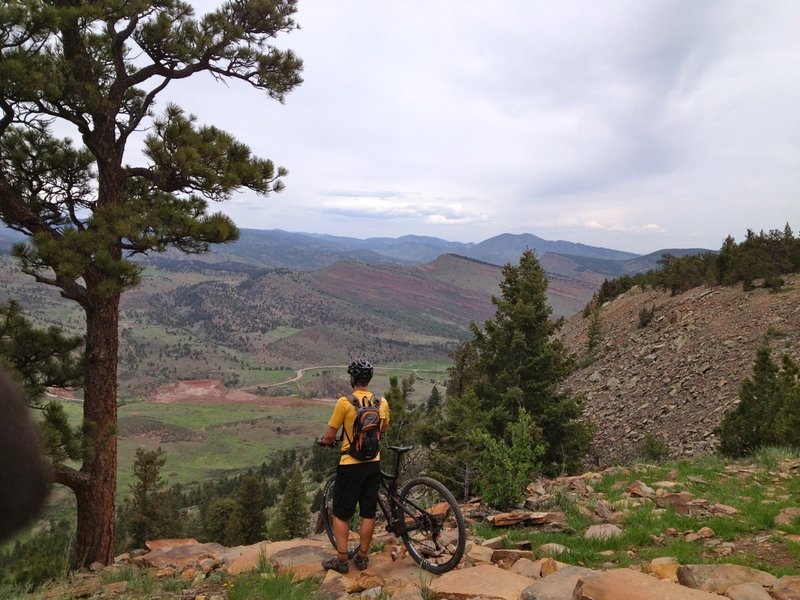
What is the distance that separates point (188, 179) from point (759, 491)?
34.8 ft

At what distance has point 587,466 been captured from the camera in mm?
17031

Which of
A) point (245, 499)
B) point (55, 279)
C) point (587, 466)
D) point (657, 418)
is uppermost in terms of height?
point (55, 279)

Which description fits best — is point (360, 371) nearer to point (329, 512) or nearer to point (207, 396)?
point (329, 512)

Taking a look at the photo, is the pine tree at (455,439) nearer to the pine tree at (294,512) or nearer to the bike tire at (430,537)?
the bike tire at (430,537)

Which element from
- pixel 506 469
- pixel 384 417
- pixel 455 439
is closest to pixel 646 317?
pixel 455 439

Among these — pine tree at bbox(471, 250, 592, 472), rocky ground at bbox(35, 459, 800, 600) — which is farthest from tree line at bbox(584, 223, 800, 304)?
rocky ground at bbox(35, 459, 800, 600)

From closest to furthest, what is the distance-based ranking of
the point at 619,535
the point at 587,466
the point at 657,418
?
the point at 619,535 < the point at 587,466 < the point at 657,418

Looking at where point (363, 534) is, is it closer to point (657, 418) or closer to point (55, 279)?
point (55, 279)

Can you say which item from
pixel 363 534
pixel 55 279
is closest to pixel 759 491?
pixel 363 534

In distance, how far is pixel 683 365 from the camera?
21938 millimetres

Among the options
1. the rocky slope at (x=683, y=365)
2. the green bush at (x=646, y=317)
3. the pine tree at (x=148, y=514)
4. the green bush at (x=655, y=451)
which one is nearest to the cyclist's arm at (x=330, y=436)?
the green bush at (x=655, y=451)

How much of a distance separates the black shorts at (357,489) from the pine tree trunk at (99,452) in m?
4.70

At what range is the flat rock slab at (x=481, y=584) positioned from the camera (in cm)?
447

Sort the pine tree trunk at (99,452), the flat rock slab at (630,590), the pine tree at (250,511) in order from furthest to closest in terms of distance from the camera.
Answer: the pine tree at (250,511)
the pine tree trunk at (99,452)
the flat rock slab at (630,590)
